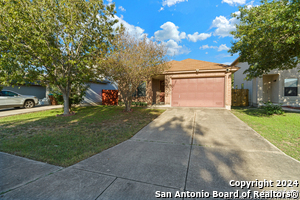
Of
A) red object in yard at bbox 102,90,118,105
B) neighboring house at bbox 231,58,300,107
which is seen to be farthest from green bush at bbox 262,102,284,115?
red object in yard at bbox 102,90,118,105

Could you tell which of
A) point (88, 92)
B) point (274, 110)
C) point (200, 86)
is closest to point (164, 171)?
point (274, 110)

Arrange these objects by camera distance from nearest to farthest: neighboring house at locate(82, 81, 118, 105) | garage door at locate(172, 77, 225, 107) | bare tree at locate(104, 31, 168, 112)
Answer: bare tree at locate(104, 31, 168, 112)
garage door at locate(172, 77, 225, 107)
neighboring house at locate(82, 81, 118, 105)

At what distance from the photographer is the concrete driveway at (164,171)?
6.97 ft

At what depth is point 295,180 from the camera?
7.98ft

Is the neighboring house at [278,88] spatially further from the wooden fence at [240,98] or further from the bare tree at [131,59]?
the bare tree at [131,59]

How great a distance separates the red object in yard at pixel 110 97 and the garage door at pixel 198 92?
6.71 meters

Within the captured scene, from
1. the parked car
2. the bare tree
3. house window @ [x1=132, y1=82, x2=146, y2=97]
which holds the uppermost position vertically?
the bare tree

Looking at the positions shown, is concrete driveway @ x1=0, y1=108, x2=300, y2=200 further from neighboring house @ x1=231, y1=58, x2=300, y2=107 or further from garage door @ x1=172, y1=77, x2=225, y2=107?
neighboring house @ x1=231, y1=58, x2=300, y2=107

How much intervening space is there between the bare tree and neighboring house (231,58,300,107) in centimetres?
949

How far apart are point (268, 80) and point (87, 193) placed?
17.9 meters

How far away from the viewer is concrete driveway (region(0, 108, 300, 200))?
2.12 m

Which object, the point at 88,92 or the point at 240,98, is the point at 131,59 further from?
the point at 240,98

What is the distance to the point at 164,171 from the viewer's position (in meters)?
2.67

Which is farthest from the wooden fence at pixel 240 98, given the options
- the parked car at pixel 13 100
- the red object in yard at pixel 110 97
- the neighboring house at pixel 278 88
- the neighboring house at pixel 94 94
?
the parked car at pixel 13 100
